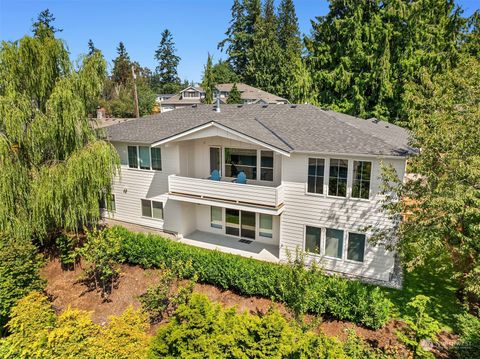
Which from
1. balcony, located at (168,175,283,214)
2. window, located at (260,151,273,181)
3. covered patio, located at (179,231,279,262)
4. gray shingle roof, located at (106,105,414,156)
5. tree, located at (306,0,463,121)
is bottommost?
covered patio, located at (179,231,279,262)

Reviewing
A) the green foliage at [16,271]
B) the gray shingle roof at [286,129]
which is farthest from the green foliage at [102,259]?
the gray shingle roof at [286,129]

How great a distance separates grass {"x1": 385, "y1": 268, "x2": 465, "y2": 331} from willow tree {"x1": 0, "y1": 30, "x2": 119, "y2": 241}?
48.4ft

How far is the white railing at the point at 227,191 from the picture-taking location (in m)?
14.6

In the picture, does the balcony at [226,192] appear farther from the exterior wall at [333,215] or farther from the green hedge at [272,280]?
the green hedge at [272,280]

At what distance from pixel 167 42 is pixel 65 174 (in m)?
100

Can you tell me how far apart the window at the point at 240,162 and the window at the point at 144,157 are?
4922 millimetres

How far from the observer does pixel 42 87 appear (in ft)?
47.6

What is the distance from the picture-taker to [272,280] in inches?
488

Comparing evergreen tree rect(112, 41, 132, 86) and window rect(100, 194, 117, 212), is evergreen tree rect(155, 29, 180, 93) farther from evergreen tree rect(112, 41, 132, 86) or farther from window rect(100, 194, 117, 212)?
window rect(100, 194, 117, 212)

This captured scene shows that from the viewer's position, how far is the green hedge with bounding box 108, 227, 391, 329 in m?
10.7

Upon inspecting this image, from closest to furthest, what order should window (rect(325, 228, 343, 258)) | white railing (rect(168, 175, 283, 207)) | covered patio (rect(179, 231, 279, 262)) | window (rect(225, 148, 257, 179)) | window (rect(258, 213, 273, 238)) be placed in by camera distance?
window (rect(325, 228, 343, 258)), white railing (rect(168, 175, 283, 207)), covered patio (rect(179, 231, 279, 262)), window (rect(258, 213, 273, 238)), window (rect(225, 148, 257, 179))

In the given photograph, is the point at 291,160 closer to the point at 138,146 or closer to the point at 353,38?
the point at 138,146

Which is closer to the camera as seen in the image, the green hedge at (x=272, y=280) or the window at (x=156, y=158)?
the green hedge at (x=272, y=280)

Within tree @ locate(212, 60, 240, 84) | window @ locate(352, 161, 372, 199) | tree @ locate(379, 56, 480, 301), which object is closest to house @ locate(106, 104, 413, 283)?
window @ locate(352, 161, 372, 199)
